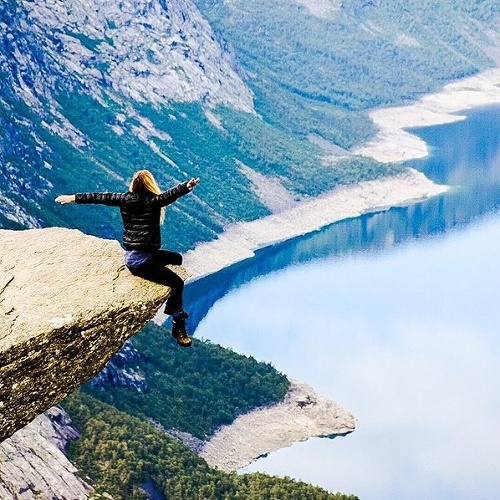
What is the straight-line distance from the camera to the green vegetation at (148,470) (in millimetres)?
70438

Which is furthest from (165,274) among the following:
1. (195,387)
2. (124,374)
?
(195,387)

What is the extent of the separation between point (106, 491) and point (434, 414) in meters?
49.1

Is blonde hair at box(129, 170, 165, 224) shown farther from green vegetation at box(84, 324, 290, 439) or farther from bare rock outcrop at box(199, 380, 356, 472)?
green vegetation at box(84, 324, 290, 439)

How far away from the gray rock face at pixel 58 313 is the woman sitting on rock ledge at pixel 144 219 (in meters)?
0.36

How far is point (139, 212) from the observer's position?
22.9m

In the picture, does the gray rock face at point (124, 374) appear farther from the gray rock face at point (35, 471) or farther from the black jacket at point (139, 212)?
the black jacket at point (139, 212)

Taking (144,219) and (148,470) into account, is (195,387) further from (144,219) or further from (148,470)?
(144,219)

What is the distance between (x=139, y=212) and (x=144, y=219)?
204mm

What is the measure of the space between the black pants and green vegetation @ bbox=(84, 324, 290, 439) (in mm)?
77293

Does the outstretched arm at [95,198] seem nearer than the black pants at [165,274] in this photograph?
Yes

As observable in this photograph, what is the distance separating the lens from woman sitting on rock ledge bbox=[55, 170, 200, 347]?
22.6 m

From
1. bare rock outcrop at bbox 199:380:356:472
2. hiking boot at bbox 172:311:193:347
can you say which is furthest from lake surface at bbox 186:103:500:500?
hiking boot at bbox 172:311:193:347

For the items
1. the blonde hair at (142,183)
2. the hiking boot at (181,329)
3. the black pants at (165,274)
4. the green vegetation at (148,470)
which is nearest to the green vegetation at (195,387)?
the green vegetation at (148,470)

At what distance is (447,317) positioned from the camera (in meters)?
137
